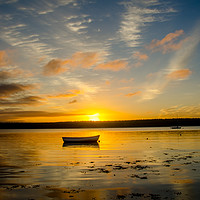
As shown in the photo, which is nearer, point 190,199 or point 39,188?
point 190,199

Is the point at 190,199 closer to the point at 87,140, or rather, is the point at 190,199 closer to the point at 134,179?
the point at 134,179

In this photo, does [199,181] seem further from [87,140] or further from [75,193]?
[87,140]

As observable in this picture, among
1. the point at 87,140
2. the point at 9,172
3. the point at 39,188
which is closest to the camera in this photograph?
the point at 39,188

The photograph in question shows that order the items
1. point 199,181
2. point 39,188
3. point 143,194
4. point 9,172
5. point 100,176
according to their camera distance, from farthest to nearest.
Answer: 1. point 9,172
2. point 100,176
3. point 199,181
4. point 39,188
5. point 143,194

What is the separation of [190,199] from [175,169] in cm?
1067

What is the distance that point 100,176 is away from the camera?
22672mm

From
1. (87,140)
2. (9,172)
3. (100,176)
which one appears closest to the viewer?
(100,176)

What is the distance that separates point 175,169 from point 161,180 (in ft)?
18.9

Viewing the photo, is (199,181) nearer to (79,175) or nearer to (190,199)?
(190,199)

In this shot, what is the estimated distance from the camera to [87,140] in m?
70.6

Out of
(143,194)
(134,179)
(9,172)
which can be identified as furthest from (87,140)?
(143,194)

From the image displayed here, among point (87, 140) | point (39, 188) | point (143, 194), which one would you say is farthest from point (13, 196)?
point (87, 140)

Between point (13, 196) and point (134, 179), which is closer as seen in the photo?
point (13, 196)

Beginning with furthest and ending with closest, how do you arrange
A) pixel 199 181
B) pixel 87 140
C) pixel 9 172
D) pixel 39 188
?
pixel 87 140, pixel 9 172, pixel 199 181, pixel 39 188
